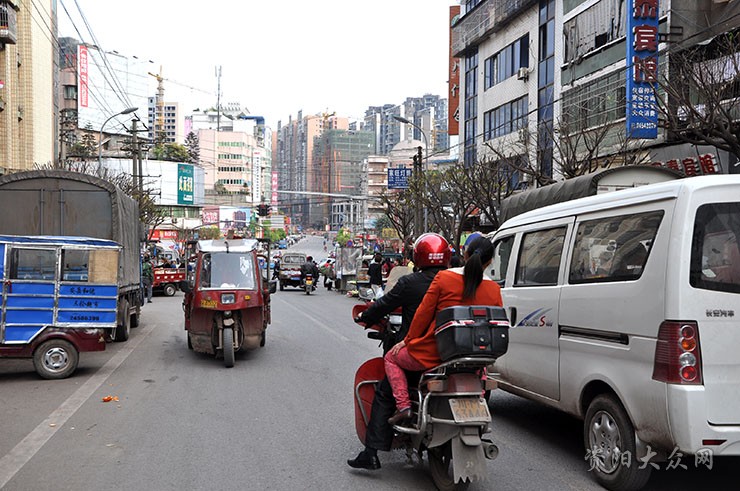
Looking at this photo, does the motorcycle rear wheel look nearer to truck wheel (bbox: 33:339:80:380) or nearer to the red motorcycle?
the red motorcycle

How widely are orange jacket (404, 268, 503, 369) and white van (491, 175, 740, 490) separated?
991 millimetres

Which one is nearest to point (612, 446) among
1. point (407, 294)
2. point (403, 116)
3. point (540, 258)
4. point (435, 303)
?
point (435, 303)

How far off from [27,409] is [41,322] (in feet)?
7.62

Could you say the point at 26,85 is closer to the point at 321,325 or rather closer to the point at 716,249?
the point at 321,325

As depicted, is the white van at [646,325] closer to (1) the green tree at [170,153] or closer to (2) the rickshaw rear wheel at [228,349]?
(2) the rickshaw rear wheel at [228,349]

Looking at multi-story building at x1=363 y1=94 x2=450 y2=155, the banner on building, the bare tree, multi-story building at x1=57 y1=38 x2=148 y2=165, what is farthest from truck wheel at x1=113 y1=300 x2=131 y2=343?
multi-story building at x1=363 y1=94 x2=450 y2=155

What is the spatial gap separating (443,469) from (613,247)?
2.18 m

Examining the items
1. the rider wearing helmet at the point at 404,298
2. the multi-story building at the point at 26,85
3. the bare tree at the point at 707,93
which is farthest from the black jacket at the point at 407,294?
the multi-story building at the point at 26,85

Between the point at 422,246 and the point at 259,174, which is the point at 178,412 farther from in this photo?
the point at 259,174

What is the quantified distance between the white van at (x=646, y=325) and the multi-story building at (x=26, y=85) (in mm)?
30053

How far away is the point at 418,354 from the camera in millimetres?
5359

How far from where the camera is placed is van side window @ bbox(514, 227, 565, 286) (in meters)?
6.59

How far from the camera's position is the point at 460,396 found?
5.14 m

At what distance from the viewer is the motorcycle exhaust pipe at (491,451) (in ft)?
16.9
